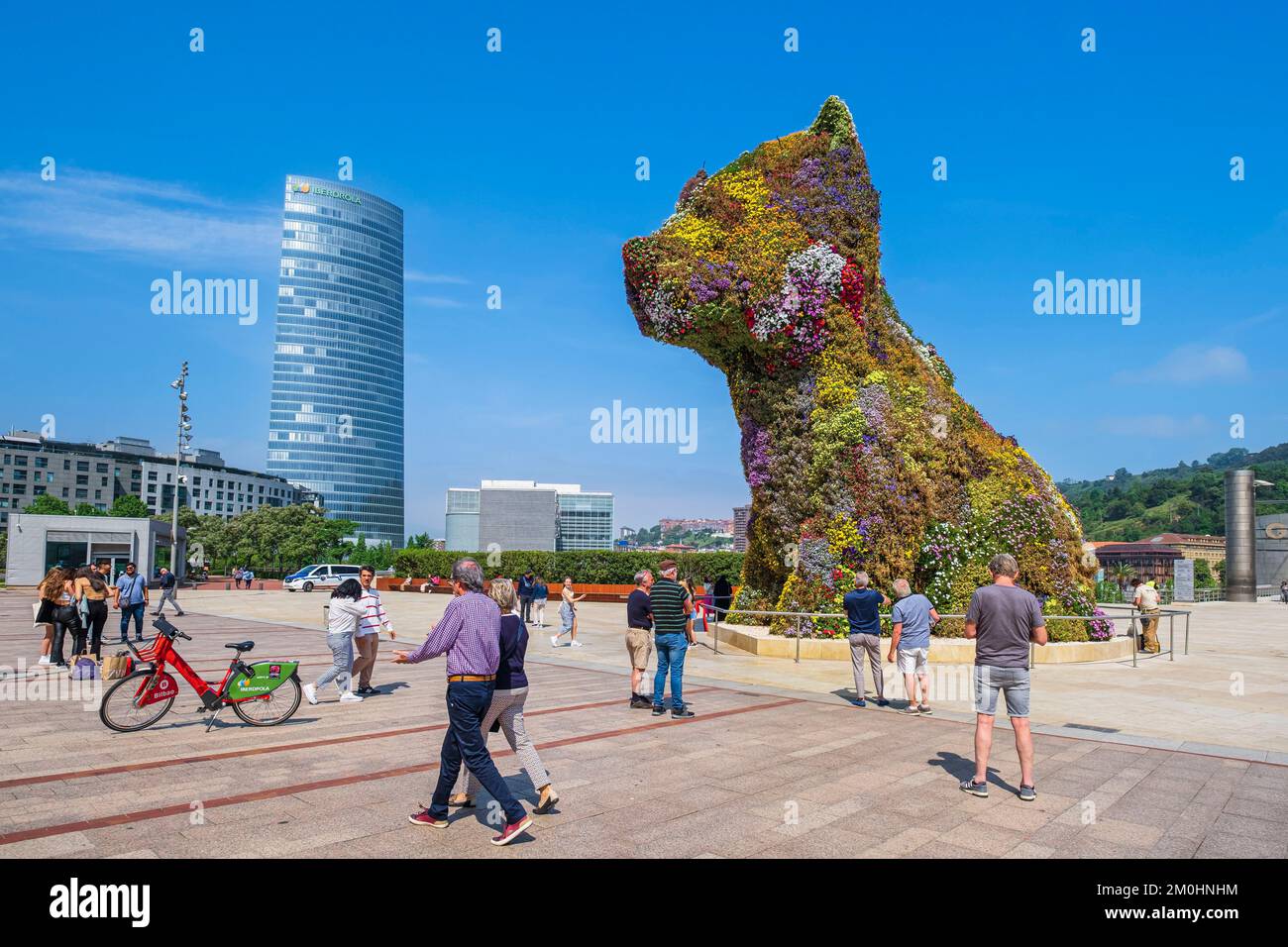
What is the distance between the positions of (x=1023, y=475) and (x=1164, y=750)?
915cm

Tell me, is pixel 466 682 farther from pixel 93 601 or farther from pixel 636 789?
pixel 93 601

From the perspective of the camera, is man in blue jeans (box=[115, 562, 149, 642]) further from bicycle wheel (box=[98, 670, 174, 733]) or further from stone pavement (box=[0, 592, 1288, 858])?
bicycle wheel (box=[98, 670, 174, 733])

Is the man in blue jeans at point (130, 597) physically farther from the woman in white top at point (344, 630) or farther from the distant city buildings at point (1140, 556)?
the distant city buildings at point (1140, 556)

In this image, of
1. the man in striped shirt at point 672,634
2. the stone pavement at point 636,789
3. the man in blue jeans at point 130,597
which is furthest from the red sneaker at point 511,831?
the man in blue jeans at point 130,597

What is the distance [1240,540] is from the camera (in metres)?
45.0

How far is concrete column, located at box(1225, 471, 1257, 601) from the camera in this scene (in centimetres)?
4459

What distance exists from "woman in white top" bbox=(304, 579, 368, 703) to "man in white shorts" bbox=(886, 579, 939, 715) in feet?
21.4

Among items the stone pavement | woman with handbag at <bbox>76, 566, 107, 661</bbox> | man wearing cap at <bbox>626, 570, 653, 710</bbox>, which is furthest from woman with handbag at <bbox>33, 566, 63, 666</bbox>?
man wearing cap at <bbox>626, 570, 653, 710</bbox>

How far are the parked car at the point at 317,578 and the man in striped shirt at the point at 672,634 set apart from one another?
34.5 metres

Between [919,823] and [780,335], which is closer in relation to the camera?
[919,823]

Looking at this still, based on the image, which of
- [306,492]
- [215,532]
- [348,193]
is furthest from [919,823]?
[348,193]

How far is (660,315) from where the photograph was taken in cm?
1647
